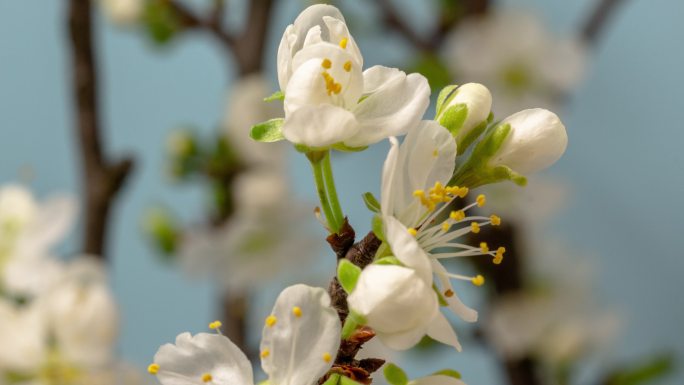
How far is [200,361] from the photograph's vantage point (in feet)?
0.85

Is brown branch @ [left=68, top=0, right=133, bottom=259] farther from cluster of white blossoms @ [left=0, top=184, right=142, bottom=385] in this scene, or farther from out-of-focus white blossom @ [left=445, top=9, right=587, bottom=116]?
out-of-focus white blossom @ [left=445, top=9, right=587, bottom=116]

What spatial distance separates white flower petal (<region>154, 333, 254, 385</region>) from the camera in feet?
0.84

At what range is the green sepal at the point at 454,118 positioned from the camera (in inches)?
10.2

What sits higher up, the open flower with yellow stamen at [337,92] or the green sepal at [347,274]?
the open flower with yellow stamen at [337,92]

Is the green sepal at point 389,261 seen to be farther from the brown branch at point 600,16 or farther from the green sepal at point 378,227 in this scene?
the brown branch at point 600,16

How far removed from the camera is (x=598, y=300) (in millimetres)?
1192

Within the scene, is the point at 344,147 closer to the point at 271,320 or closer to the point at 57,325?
the point at 271,320

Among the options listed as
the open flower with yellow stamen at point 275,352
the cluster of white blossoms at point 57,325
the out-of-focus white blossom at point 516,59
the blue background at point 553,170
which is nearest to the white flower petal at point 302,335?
the open flower with yellow stamen at point 275,352

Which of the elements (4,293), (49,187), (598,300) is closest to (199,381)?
(4,293)

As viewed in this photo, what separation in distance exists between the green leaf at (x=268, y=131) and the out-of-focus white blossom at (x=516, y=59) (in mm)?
682

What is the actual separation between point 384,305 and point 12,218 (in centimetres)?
49

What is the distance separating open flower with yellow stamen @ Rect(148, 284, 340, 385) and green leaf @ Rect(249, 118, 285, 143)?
0.05 m

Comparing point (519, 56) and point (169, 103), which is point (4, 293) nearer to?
point (519, 56)

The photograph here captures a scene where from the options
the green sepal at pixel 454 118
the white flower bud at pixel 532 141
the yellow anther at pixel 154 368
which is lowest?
the yellow anther at pixel 154 368
